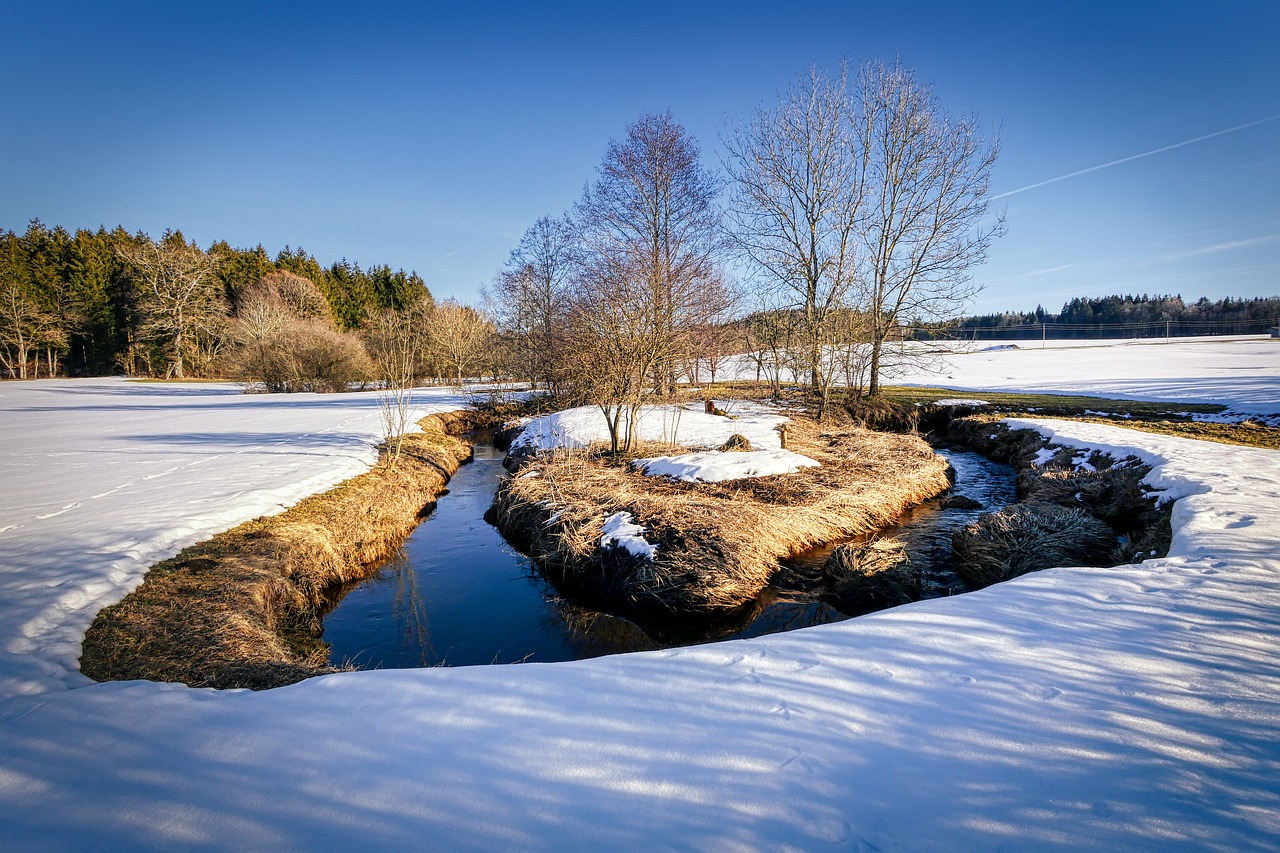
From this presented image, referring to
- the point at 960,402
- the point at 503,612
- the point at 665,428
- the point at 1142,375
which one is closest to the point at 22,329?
the point at 665,428

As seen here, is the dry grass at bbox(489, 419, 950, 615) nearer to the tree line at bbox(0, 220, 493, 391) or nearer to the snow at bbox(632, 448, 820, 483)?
the snow at bbox(632, 448, 820, 483)

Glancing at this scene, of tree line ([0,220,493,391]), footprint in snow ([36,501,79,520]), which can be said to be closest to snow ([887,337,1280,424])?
footprint in snow ([36,501,79,520])

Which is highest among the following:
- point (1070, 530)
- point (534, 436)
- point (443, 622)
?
point (534, 436)

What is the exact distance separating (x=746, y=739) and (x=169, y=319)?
49.4m

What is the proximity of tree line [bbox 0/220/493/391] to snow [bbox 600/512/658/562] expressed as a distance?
2346 cm

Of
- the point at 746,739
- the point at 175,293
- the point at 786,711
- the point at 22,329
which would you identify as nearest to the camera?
the point at 746,739

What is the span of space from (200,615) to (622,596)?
379 centimetres

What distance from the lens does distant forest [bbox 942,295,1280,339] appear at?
176 feet

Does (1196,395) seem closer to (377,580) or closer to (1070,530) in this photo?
(1070,530)

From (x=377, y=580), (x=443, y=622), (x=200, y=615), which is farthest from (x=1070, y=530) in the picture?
(x=200, y=615)

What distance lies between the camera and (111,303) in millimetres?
41688

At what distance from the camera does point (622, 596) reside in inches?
230

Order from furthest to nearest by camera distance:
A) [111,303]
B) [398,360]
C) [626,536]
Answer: [111,303], [398,360], [626,536]

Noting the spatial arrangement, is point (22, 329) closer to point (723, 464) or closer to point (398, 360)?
point (398, 360)
